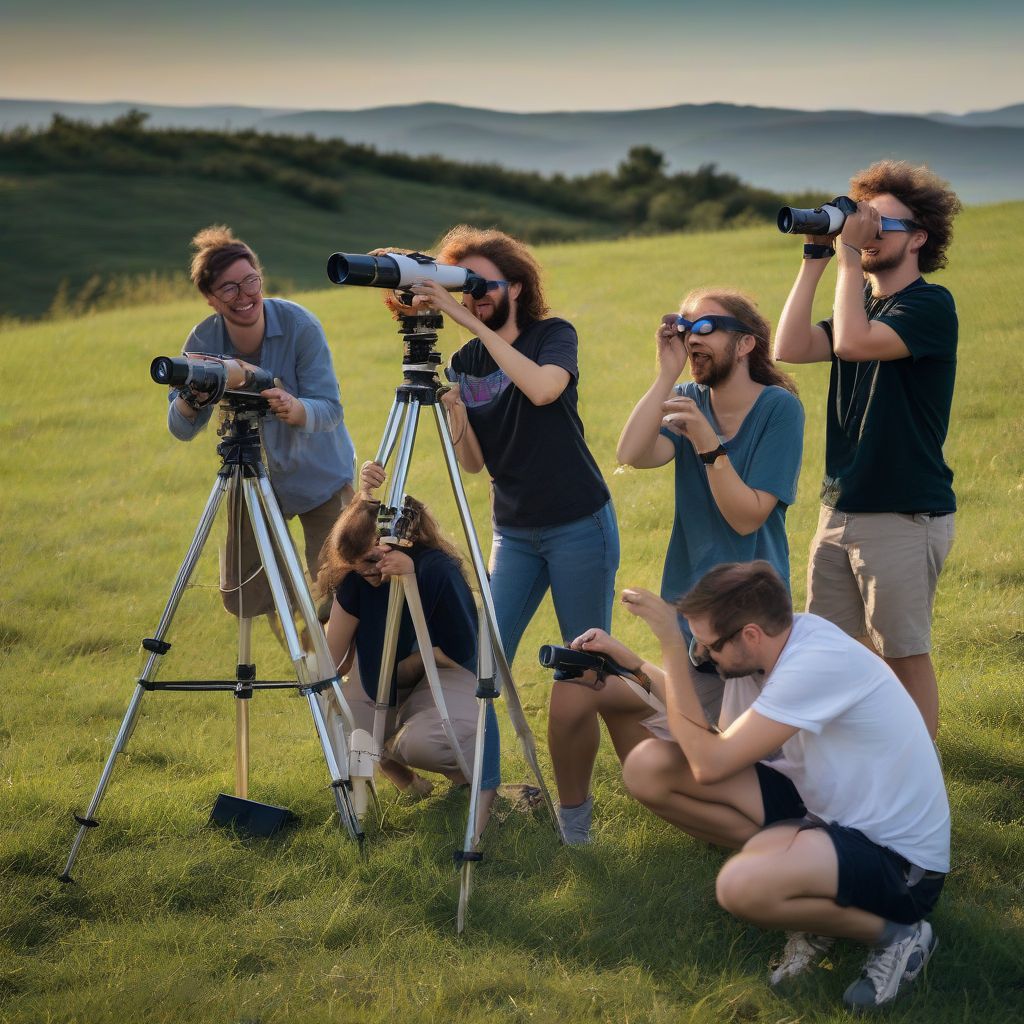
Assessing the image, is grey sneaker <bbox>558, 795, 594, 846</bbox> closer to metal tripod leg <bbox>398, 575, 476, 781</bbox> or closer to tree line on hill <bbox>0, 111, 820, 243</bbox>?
metal tripod leg <bbox>398, 575, 476, 781</bbox>

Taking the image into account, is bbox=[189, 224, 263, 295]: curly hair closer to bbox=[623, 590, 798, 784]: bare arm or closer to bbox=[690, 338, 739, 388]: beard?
bbox=[690, 338, 739, 388]: beard

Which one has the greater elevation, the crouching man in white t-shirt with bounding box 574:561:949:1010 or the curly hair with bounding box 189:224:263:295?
the curly hair with bounding box 189:224:263:295

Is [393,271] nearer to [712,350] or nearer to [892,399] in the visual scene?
[712,350]

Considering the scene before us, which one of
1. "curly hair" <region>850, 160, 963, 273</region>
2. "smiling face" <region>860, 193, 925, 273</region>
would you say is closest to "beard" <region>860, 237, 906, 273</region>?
"smiling face" <region>860, 193, 925, 273</region>

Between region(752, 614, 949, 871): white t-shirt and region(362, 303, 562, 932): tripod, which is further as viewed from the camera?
region(362, 303, 562, 932): tripod

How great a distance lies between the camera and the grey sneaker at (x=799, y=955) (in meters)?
3.37

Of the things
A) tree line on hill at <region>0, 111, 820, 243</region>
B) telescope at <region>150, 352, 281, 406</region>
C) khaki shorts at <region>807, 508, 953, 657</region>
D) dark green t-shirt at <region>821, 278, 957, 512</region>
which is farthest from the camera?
tree line on hill at <region>0, 111, 820, 243</region>

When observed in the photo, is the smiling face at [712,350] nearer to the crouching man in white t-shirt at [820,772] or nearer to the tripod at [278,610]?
the crouching man in white t-shirt at [820,772]

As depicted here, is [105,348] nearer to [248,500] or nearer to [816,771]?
[248,500]

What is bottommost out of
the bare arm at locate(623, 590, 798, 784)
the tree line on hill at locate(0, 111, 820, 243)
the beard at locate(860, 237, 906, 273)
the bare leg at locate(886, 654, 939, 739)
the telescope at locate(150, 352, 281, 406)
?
the bare leg at locate(886, 654, 939, 739)

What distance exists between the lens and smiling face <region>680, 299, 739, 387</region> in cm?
400

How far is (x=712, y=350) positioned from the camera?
4.01m

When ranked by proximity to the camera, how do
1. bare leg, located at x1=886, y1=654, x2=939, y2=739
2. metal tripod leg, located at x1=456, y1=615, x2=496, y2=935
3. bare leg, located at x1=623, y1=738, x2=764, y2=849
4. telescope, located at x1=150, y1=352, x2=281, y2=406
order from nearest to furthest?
bare leg, located at x1=623, y1=738, x2=764, y2=849 → metal tripod leg, located at x1=456, y1=615, x2=496, y2=935 → telescope, located at x1=150, y1=352, x2=281, y2=406 → bare leg, located at x1=886, y1=654, x2=939, y2=739

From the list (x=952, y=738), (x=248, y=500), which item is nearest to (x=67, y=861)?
(x=248, y=500)
